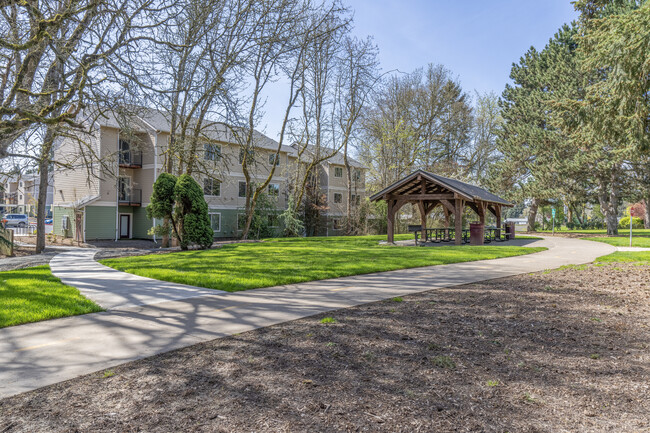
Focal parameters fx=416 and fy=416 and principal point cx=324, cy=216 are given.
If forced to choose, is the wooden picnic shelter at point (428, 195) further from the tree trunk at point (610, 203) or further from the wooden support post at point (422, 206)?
the tree trunk at point (610, 203)

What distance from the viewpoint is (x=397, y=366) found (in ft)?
12.3

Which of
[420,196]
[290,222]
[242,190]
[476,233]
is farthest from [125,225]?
[476,233]

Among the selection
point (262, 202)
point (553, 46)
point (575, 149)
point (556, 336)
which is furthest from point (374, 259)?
point (553, 46)

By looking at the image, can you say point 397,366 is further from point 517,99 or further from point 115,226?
point 517,99

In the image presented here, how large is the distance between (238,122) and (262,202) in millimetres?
19569

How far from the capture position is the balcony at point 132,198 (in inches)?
1077

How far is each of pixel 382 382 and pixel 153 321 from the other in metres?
3.37

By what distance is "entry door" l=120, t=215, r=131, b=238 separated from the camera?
28.4m

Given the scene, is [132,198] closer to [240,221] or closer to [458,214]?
[240,221]

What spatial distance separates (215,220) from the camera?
98.3 feet

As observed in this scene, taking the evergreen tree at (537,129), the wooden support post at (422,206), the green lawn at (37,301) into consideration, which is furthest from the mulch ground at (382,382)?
the evergreen tree at (537,129)

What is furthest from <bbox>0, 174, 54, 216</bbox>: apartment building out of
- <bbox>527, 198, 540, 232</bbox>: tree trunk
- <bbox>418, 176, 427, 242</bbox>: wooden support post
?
<bbox>527, 198, 540, 232</bbox>: tree trunk

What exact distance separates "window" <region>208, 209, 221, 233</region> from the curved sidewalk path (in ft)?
66.7

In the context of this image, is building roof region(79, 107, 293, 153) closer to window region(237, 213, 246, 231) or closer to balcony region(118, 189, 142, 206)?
balcony region(118, 189, 142, 206)
